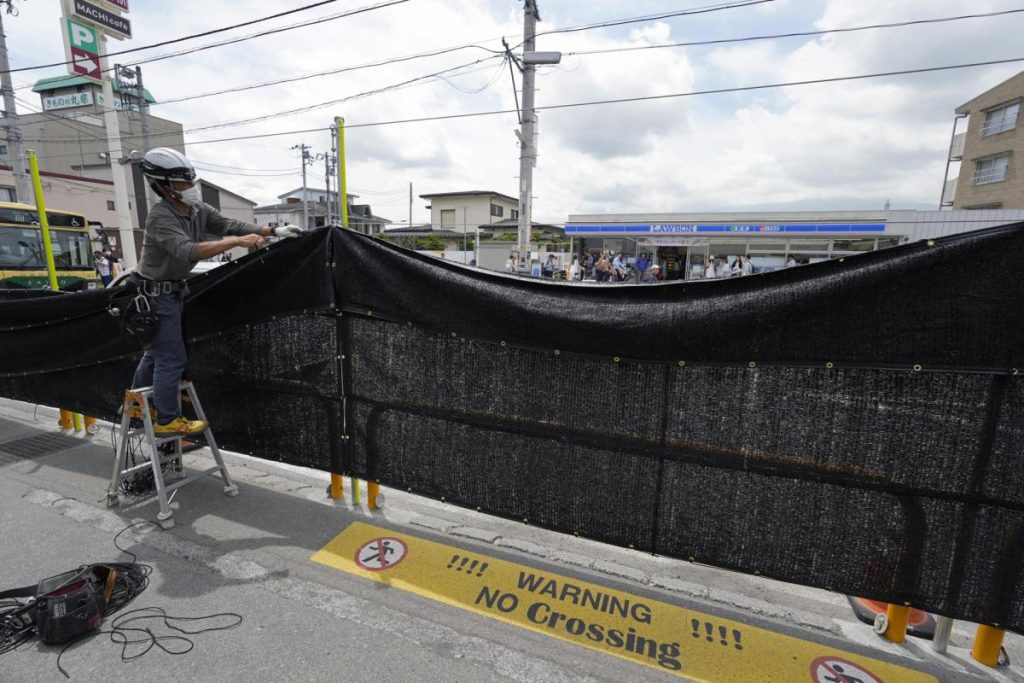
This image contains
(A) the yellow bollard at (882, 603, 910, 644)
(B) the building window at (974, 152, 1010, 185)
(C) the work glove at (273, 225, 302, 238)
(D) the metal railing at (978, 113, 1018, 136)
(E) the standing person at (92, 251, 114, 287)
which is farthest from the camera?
(B) the building window at (974, 152, 1010, 185)

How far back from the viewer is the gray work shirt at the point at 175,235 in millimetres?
2947

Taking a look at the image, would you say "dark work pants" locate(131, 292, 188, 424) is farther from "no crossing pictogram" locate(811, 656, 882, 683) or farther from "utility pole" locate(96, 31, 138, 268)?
"utility pole" locate(96, 31, 138, 268)

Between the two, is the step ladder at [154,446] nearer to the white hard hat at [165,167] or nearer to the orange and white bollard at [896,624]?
the white hard hat at [165,167]

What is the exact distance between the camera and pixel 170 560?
2734 millimetres

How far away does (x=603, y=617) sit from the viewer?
2355 mm

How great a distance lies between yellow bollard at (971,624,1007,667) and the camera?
204cm

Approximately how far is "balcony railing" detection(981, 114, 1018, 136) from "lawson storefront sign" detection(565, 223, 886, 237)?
42.8ft

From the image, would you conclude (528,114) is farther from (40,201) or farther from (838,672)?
(838,672)

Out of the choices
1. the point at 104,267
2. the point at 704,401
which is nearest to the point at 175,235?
the point at 704,401

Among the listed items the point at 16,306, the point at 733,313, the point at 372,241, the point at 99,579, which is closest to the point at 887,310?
the point at 733,313

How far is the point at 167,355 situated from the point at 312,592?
6.19 ft

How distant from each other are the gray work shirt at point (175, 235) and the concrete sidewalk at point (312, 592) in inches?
64.7

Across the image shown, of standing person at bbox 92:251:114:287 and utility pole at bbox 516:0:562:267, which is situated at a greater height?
utility pole at bbox 516:0:562:267

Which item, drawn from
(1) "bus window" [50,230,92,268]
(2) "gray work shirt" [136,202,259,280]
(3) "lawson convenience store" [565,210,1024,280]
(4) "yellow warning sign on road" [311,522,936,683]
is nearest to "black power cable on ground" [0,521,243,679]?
(4) "yellow warning sign on road" [311,522,936,683]
